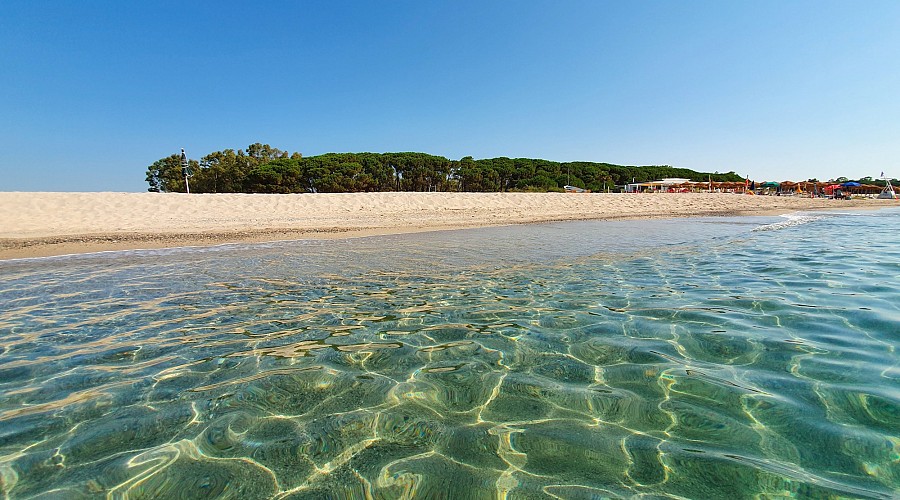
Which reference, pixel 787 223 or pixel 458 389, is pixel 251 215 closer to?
pixel 458 389

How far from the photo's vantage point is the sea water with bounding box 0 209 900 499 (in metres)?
2.12

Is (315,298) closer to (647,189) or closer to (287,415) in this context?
(287,415)

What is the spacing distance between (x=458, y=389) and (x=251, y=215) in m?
18.1

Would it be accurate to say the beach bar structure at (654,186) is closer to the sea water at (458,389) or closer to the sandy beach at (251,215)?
the sandy beach at (251,215)

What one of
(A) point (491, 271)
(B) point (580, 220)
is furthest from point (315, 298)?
(B) point (580, 220)

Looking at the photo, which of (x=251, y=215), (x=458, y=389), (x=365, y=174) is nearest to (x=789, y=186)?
(x=365, y=174)

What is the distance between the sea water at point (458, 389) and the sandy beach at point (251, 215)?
23.3ft

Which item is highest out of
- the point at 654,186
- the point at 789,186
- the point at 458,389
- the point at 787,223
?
the point at 654,186

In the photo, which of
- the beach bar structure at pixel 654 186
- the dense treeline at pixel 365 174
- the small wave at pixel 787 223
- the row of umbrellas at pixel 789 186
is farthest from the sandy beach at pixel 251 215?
the beach bar structure at pixel 654 186

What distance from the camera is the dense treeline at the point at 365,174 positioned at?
46.1 m

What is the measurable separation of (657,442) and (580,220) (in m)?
19.1

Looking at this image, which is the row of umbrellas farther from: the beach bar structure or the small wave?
the small wave

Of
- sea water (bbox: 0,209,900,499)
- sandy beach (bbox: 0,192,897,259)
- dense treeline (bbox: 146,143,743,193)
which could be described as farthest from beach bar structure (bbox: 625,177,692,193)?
sea water (bbox: 0,209,900,499)

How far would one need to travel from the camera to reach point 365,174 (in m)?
48.3
